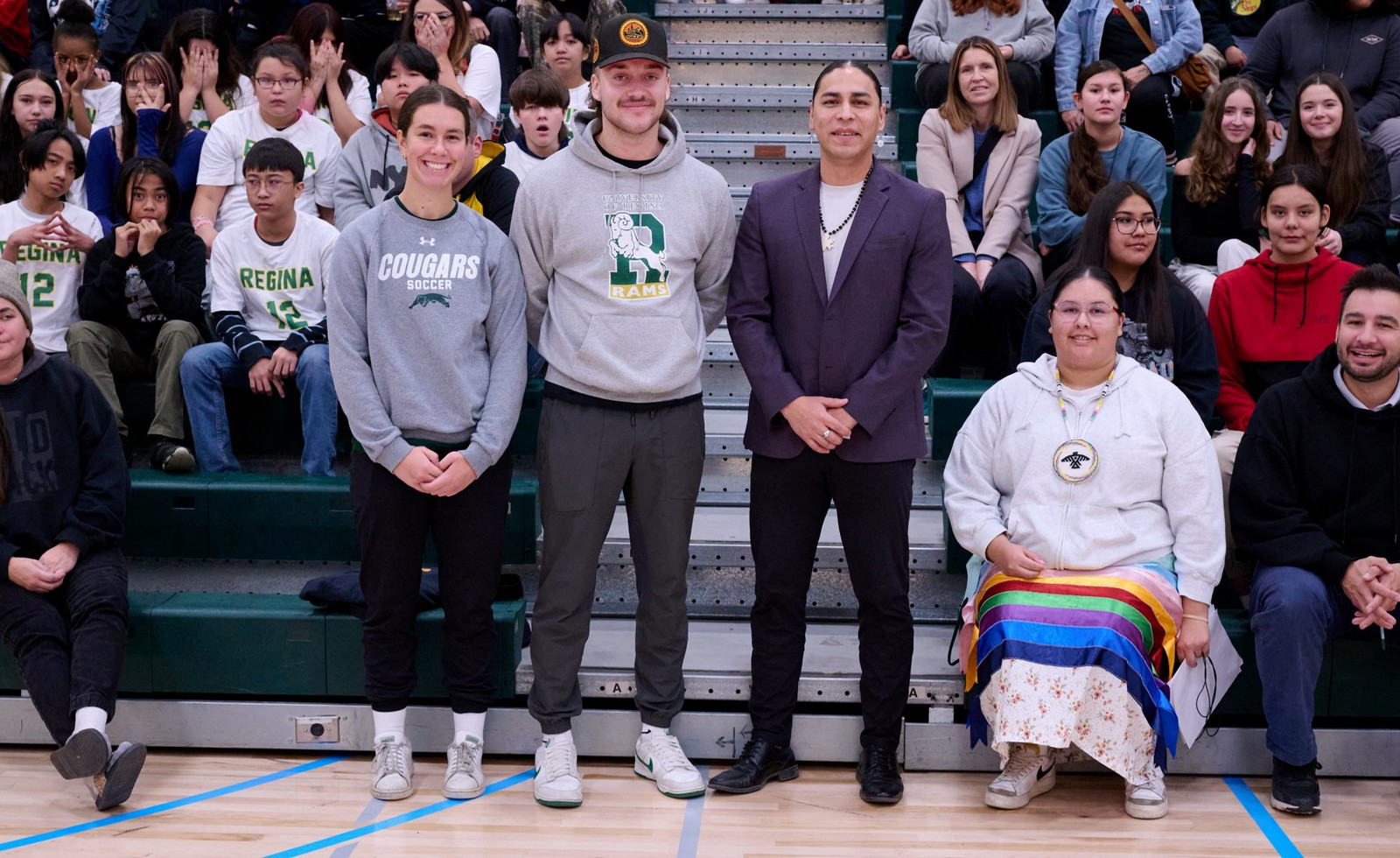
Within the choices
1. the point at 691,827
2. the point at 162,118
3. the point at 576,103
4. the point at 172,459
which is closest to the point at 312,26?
the point at 162,118

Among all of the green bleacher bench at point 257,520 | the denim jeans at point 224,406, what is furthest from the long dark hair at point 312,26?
the green bleacher bench at point 257,520

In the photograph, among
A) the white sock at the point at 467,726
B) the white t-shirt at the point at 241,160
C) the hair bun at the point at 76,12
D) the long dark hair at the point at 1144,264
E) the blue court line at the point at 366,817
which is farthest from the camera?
the hair bun at the point at 76,12

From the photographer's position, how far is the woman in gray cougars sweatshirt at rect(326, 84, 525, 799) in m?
2.93

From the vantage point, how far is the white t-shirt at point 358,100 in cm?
519

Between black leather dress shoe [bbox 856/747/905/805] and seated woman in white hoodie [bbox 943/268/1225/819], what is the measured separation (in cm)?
20

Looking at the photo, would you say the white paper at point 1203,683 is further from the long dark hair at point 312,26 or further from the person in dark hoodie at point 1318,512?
the long dark hair at point 312,26

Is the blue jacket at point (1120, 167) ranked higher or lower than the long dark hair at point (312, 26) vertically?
lower

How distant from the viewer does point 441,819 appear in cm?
292

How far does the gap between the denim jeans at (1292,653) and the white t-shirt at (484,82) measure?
3186mm

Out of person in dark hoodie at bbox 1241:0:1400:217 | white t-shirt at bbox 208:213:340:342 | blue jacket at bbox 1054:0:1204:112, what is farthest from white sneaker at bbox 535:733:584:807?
person in dark hoodie at bbox 1241:0:1400:217

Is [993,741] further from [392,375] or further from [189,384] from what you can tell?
[189,384]

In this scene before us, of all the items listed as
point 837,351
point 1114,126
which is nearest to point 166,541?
point 837,351

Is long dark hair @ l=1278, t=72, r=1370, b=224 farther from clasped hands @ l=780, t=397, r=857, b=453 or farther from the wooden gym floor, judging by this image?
clasped hands @ l=780, t=397, r=857, b=453

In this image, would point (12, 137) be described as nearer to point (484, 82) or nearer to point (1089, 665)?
point (484, 82)
